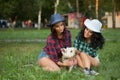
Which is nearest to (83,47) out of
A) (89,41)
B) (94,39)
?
(89,41)

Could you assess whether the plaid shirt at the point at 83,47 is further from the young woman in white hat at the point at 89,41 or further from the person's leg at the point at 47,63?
the person's leg at the point at 47,63

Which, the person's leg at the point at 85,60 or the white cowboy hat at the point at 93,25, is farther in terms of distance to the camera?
the white cowboy hat at the point at 93,25

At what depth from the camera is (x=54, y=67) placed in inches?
352

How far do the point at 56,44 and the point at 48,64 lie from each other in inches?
17.5

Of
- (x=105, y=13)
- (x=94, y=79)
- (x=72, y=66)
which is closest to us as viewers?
(x=94, y=79)

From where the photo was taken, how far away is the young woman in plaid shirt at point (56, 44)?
9008 mm

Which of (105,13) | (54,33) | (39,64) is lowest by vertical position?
(105,13)

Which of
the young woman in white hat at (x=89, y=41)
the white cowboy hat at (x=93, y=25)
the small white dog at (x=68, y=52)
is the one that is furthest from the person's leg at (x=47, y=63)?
the white cowboy hat at (x=93, y=25)

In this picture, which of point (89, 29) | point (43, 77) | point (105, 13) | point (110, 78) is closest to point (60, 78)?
point (43, 77)

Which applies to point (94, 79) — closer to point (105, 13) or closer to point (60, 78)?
point (60, 78)

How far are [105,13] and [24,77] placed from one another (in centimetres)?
9367

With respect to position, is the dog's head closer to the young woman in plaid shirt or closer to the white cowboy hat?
the young woman in plaid shirt

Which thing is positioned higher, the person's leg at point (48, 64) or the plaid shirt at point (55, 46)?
the plaid shirt at point (55, 46)

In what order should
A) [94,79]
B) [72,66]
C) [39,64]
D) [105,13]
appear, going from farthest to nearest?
[105,13], [39,64], [72,66], [94,79]
